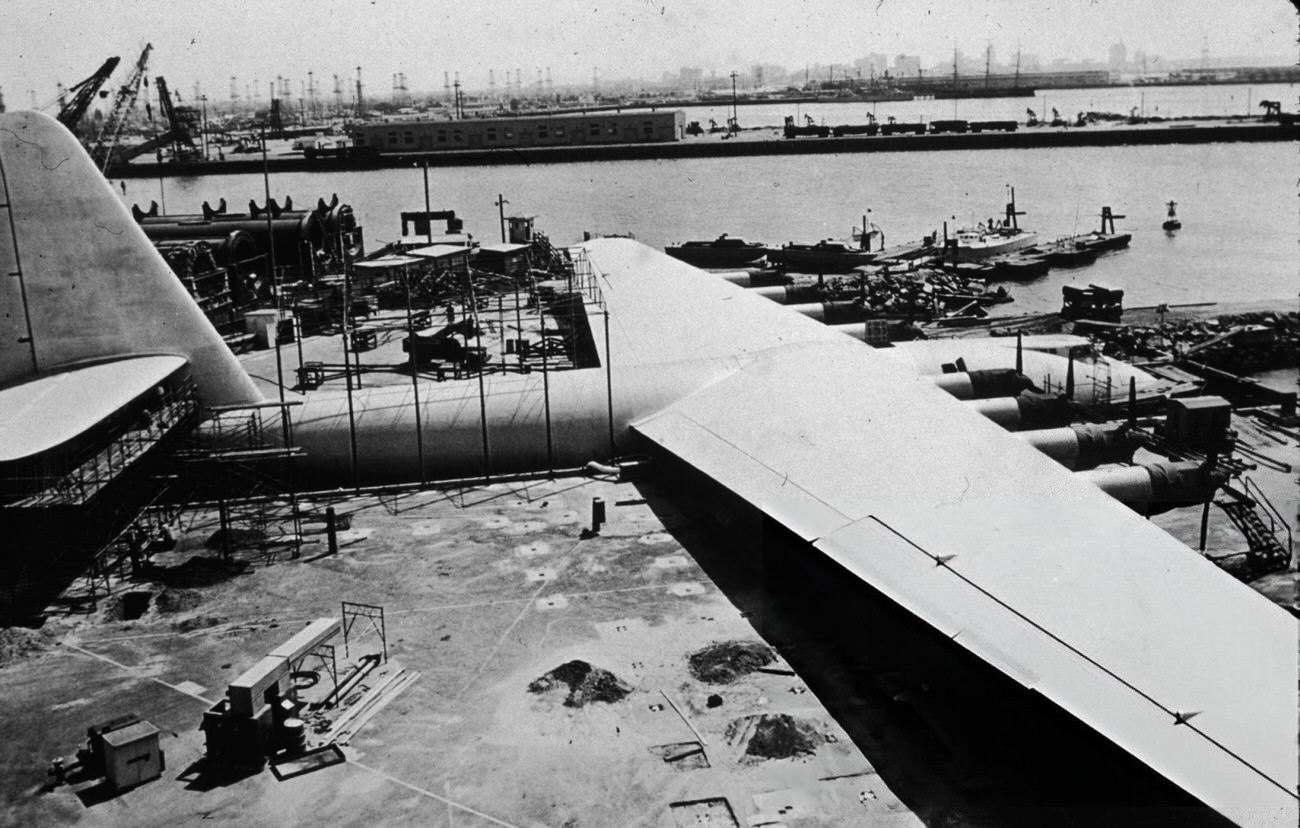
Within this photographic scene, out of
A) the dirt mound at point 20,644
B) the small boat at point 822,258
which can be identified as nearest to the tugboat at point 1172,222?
the small boat at point 822,258

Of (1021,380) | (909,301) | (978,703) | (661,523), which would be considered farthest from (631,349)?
(909,301)

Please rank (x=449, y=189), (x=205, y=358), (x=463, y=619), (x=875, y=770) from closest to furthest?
(x=875, y=770), (x=463, y=619), (x=205, y=358), (x=449, y=189)

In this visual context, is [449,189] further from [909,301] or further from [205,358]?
[205,358]

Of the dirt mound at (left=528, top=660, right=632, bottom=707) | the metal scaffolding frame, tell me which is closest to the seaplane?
the dirt mound at (left=528, top=660, right=632, bottom=707)

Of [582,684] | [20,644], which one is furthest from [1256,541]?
[20,644]

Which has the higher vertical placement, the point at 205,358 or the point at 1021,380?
the point at 205,358

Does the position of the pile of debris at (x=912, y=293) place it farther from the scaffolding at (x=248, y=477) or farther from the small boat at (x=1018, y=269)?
the scaffolding at (x=248, y=477)
